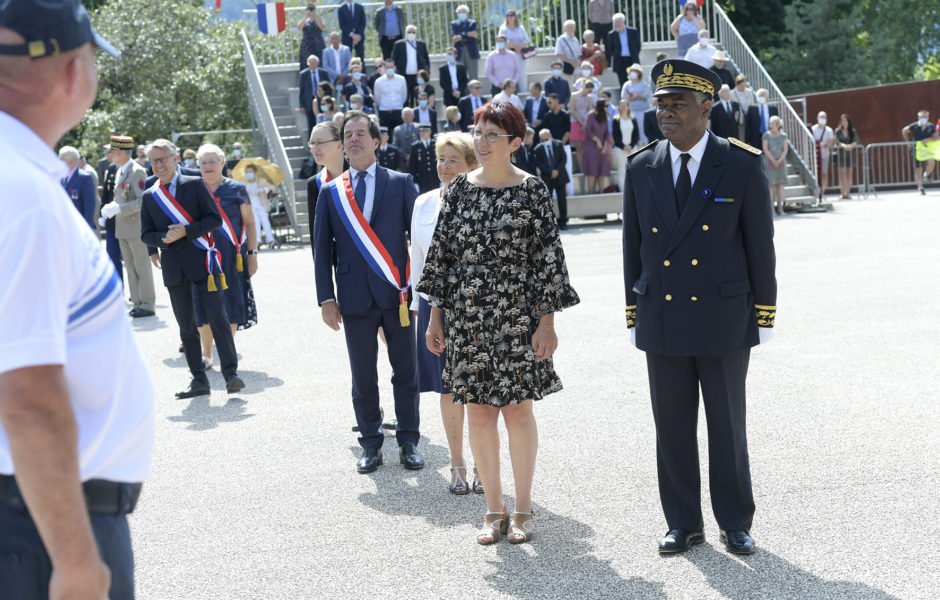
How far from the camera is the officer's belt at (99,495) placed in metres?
2.06

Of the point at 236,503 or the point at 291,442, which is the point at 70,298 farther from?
the point at 291,442

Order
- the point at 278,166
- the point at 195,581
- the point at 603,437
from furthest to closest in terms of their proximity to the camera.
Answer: the point at 278,166 → the point at 603,437 → the point at 195,581

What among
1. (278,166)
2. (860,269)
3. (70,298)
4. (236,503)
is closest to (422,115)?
(278,166)

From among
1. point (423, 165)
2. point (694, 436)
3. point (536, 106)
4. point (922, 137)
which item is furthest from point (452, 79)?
point (694, 436)

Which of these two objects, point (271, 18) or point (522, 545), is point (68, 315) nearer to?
point (522, 545)

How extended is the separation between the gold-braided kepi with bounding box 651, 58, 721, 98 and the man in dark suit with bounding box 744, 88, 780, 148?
18024mm

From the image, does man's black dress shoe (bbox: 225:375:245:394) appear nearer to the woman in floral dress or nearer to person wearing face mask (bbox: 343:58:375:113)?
the woman in floral dress

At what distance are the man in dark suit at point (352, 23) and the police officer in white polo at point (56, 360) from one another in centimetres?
2290

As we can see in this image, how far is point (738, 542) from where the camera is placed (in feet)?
15.2

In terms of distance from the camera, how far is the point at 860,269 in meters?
13.7

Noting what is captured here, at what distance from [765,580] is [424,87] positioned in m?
19.2

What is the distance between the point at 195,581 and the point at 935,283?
972 cm

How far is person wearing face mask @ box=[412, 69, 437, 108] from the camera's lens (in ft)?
73.9

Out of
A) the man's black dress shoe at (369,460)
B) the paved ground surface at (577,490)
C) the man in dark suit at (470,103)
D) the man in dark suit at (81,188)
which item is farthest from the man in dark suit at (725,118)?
the man's black dress shoe at (369,460)
